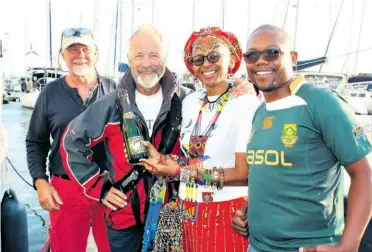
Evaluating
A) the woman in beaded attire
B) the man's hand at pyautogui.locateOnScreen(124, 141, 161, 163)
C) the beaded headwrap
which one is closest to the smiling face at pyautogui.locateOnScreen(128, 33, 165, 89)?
the beaded headwrap

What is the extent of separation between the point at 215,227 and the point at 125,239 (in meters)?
0.74

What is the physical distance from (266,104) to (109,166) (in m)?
1.29

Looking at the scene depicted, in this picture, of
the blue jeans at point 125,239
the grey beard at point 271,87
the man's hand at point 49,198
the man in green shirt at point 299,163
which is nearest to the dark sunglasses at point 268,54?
the man in green shirt at point 299,163

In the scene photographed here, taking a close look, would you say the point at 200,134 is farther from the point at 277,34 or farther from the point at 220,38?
the point at 277,34

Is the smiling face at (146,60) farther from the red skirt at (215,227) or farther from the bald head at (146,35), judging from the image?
the red skirt at (215,227)

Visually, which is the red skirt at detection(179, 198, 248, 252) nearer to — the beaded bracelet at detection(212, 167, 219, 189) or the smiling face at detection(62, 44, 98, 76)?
the beaded bracelet at detection(212, 167, 219, 189)

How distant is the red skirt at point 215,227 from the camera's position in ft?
7.86

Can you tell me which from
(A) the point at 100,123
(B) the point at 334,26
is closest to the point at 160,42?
(A) the point at 100,123

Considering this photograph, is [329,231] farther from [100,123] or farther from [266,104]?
[100,123]

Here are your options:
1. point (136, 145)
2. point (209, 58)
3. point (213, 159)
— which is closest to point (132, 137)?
point (136, 145)

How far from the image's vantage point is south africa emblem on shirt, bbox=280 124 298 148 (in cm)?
183

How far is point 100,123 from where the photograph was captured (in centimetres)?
268

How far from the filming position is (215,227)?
2.40m

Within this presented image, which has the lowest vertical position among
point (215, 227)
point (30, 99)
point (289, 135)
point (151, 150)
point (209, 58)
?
point (30, 99)
